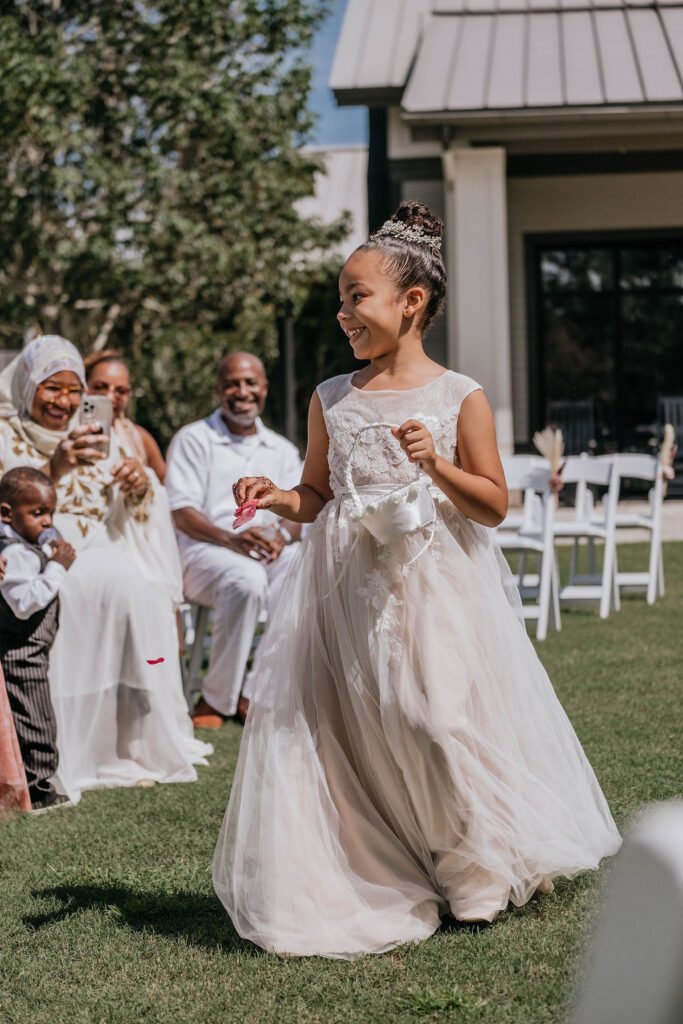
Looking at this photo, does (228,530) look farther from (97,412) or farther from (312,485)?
(312,485)

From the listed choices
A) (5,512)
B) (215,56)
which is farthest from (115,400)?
(215,56)

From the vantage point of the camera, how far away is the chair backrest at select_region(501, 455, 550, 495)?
9.80 m

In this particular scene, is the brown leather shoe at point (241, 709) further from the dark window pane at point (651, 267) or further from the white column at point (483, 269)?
the dark window pane at point (651, 267)

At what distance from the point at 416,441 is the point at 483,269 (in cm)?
1118

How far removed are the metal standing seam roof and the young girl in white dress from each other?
34.5 feet

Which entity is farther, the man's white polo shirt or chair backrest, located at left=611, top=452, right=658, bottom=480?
chair backrest, located at left=611, top=452, right=658, bottom=480

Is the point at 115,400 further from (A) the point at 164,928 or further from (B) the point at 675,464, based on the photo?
(B) the point at 675,464

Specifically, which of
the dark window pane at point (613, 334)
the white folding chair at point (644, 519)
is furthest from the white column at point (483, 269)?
the white folding chair at point (644, 519)

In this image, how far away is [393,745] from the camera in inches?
141

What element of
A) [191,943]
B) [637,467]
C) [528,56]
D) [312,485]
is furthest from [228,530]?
[528,56]

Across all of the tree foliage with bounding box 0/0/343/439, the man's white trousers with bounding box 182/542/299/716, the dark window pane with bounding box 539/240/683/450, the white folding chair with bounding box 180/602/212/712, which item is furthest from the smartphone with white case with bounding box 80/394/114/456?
the tree foliage with bounding box 0/0/343/439

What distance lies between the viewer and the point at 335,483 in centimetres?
386

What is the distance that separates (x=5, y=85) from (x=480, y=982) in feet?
54.0

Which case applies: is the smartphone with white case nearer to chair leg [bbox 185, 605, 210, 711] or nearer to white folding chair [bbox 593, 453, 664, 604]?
chair leg [bbox 185, 605, 210, 711]
